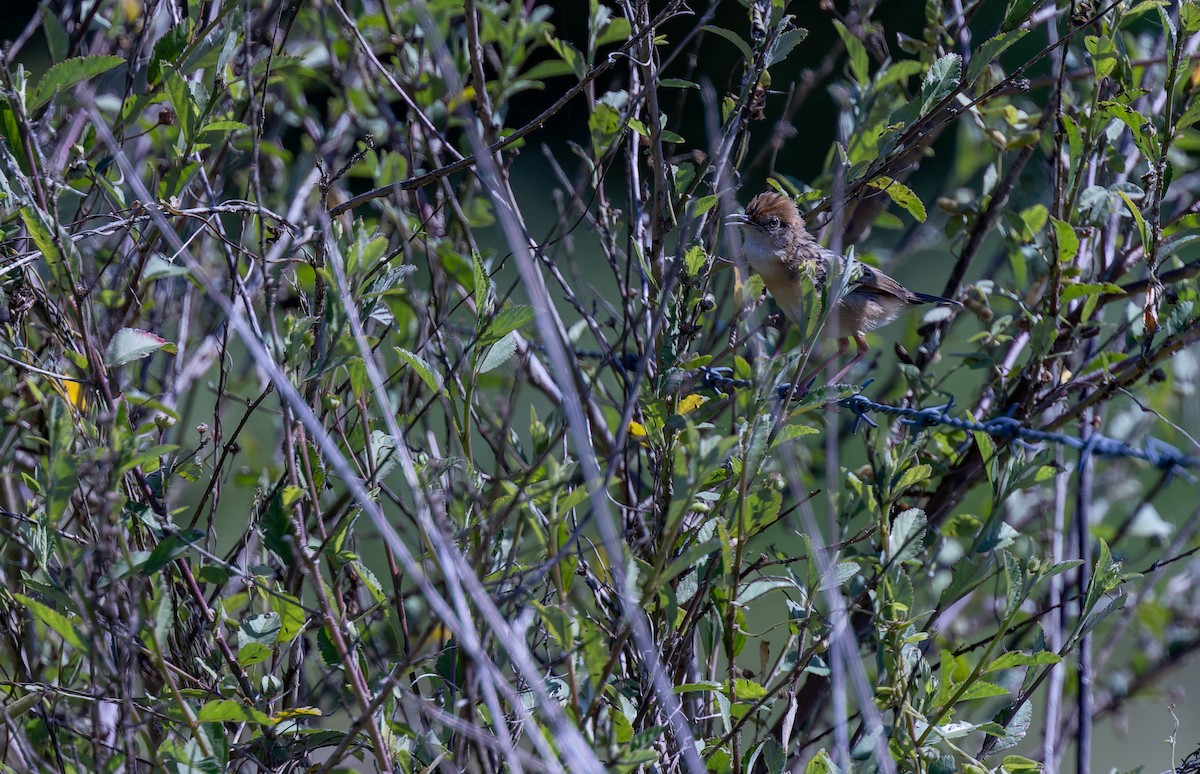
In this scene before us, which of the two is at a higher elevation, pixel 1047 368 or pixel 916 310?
pixel 1047 368

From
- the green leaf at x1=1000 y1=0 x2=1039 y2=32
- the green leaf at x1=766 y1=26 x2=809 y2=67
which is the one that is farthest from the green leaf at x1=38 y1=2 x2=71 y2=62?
the green leaf at x1=1000 y1=0 x2=1039 y2=32

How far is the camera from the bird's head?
456cm

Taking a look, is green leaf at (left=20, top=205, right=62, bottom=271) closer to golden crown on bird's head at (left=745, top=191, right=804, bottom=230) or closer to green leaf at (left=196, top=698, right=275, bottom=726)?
green leaf at (left=196, top=698, right=275, bottom=726)

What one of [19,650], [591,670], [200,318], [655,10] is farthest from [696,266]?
[655,10]

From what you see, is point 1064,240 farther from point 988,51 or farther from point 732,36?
point 732,36

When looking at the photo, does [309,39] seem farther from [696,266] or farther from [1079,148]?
[1079,148]

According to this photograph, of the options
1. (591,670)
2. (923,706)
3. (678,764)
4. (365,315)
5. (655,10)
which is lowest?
(678,764)

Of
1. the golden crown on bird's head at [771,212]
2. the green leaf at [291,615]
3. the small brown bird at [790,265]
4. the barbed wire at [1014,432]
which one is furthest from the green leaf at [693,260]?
the golden crown on bird's head at [771,212]

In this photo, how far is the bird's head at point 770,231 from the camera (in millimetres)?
4559

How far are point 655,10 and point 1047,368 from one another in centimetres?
311

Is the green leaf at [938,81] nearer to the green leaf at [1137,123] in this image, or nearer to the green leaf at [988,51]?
the green leaf at [988,51]

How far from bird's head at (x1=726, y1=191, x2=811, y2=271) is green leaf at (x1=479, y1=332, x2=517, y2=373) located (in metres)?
2.45

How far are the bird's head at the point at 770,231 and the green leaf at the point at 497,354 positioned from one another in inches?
96.3

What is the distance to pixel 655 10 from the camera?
5.38 meters
